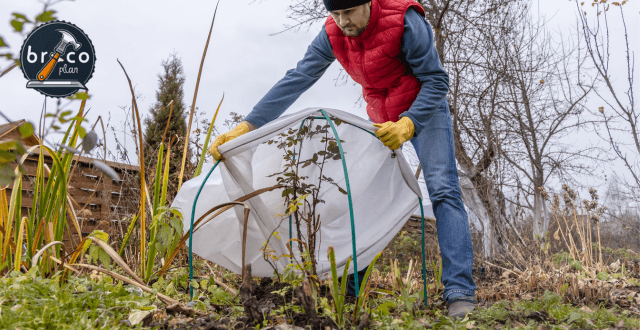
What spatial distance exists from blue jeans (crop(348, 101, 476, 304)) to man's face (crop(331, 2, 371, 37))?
1.62 ft

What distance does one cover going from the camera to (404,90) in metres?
1.87

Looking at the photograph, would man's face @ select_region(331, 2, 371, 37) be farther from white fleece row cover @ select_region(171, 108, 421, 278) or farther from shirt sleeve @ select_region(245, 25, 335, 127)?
white fleece row cover @ select_region(171, 108, 421, 278)

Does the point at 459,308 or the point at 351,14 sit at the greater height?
the point at 351,14

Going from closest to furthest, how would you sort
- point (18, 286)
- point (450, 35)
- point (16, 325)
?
point (16, 325), point (18, 286), point (450, 35)

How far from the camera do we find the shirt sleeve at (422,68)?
1703 mm

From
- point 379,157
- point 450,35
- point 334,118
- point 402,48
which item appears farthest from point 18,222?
point 450,35

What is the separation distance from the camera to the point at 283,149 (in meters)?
2.04

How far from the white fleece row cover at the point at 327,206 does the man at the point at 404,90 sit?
0.14 meters

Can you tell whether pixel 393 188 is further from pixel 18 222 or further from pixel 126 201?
pixel 126 201

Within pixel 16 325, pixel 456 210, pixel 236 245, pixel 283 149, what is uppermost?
pixel 283 149

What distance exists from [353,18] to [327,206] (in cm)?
86

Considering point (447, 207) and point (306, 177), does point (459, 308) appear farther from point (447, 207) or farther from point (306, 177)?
point (306, 177)

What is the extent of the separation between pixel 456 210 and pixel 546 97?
4.05 meters

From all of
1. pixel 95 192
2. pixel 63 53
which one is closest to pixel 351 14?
pixel 63 53
